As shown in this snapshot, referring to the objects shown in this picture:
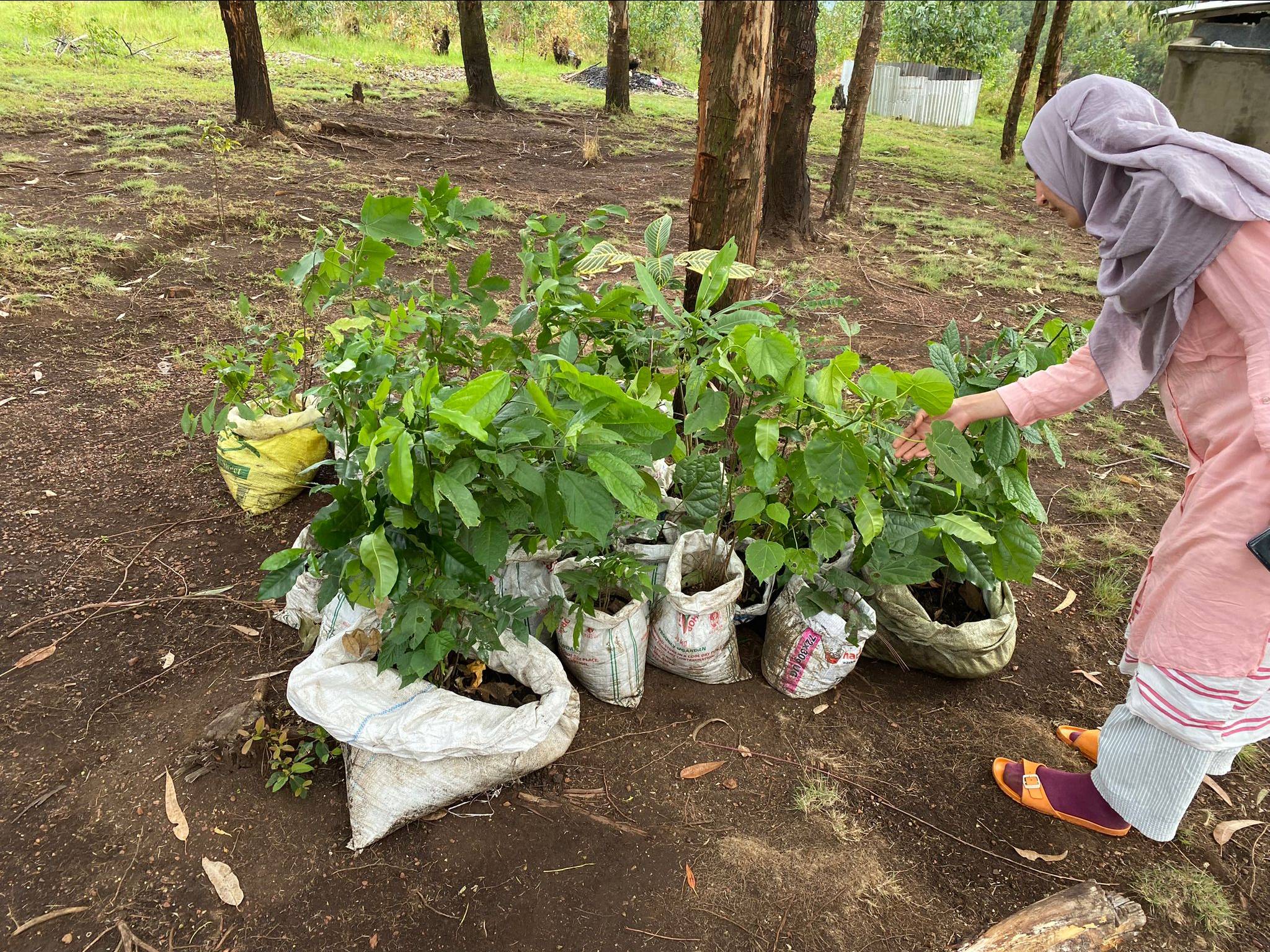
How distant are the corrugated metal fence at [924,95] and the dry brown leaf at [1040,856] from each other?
16.8 meters

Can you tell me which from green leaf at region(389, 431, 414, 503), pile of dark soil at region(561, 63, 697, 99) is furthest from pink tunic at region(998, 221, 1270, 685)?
pile of dark soil at region(561, 63, 697, 99)

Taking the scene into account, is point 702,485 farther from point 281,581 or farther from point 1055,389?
point 281,581

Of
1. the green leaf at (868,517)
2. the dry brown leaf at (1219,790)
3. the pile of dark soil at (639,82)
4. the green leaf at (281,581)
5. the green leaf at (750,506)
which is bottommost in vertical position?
the dry brown leaf at (1219,790)

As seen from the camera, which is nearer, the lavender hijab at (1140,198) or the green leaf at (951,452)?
the lavender hijab at (1140,198)

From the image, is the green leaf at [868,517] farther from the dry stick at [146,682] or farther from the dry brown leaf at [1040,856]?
the dry stick at [146,682]

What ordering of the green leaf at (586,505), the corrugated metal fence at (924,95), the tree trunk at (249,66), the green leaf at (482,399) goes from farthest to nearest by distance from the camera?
the corrugated metal fence at (924,95) → the tree trunk at (249,66) → the green leaf at (586,505) → the green leaf at (482,399)

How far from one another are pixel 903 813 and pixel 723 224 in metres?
1.73

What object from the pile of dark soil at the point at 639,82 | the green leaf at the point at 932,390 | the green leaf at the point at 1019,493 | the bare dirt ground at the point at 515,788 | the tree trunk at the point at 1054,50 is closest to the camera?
the green leaf at the point at 932,390

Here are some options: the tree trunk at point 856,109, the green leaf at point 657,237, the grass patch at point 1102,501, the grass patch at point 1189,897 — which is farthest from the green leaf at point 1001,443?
the tree trunk at point 856,109

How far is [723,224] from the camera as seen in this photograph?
246 cm

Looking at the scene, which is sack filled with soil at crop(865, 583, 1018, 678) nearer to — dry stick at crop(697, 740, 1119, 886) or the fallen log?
dry stick at crop(697, 740, 1119, 886)

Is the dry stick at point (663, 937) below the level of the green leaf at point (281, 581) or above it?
below

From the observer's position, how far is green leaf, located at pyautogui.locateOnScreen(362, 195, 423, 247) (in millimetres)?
1657

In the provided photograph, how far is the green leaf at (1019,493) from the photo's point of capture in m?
1.86
